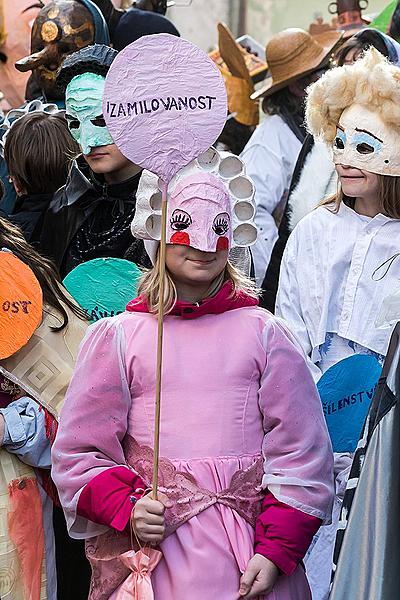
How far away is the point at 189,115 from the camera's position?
3758mm

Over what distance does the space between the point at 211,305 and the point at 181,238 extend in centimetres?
21

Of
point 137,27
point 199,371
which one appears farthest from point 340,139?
point 137,27

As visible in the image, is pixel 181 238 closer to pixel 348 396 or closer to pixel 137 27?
pixel 348 396

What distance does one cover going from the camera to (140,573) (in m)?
3.59

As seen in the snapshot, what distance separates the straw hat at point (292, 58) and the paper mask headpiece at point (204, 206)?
302cm

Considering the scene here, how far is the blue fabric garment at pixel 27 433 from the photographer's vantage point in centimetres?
429

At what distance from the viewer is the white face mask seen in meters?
4.72

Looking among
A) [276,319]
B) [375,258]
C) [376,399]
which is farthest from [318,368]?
[376,399]

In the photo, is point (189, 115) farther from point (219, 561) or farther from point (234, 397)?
point (219, 561)

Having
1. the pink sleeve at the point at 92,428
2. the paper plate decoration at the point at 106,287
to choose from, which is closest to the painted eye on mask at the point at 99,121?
the paper plate decoration at the point at 106,287

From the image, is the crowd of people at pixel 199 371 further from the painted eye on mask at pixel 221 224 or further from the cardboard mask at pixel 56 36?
the cardboard mask at pixel 56 36

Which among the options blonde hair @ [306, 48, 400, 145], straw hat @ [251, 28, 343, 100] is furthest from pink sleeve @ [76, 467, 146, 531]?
straw hat @ [251, 28, 343, 100]

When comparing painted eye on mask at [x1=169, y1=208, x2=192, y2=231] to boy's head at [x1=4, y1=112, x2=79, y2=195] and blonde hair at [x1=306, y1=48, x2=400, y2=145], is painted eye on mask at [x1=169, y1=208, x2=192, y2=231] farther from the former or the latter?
boy's head at [x1=4, y1=112, x2=79, y2=195]

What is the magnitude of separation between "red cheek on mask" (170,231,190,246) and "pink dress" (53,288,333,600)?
0.71ft
